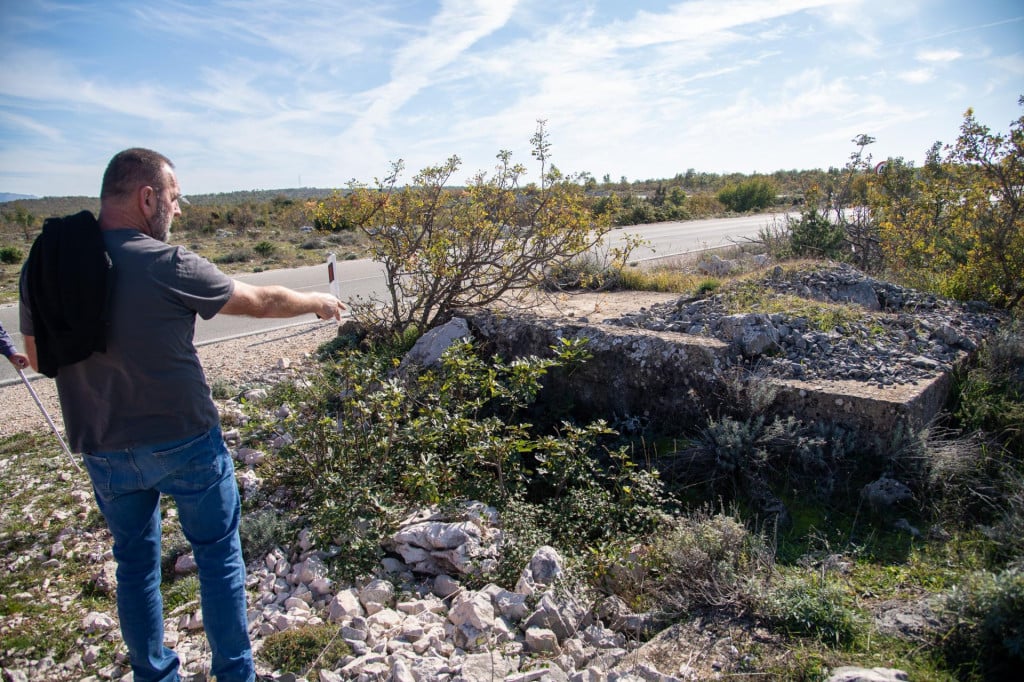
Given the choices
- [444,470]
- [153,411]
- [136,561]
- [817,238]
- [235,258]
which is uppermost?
[235,258]

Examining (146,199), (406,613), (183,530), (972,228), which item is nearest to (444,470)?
(406,613)

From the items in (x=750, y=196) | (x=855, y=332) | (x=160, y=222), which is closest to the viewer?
(x=160, y=222)

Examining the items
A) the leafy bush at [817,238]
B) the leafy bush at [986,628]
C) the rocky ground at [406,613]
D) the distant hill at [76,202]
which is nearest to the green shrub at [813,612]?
the rocky ground at [406,613]

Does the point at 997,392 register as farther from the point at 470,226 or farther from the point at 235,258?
the point at 235,258

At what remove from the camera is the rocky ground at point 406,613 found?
2.52 m

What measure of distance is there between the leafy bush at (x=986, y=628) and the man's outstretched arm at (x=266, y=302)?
8.87 feet

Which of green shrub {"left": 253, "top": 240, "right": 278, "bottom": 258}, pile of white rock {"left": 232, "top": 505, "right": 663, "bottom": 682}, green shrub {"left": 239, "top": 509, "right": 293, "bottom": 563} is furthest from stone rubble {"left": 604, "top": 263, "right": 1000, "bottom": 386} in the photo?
green shrub {"left": 253, "top": 240, "right": 278, "bottom": 258}

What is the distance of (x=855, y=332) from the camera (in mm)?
4672

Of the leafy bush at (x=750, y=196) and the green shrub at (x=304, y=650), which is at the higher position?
the leafy bush at (x=750, y=196)

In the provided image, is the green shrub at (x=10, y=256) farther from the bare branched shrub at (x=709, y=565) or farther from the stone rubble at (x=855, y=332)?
the bare branched shrub at (x=709, y=565)

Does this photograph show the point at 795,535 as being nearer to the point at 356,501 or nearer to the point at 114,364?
the point at 356,501

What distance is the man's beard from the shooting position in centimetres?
227

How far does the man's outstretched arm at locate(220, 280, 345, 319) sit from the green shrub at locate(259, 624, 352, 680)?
140cm

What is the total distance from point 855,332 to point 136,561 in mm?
4685
